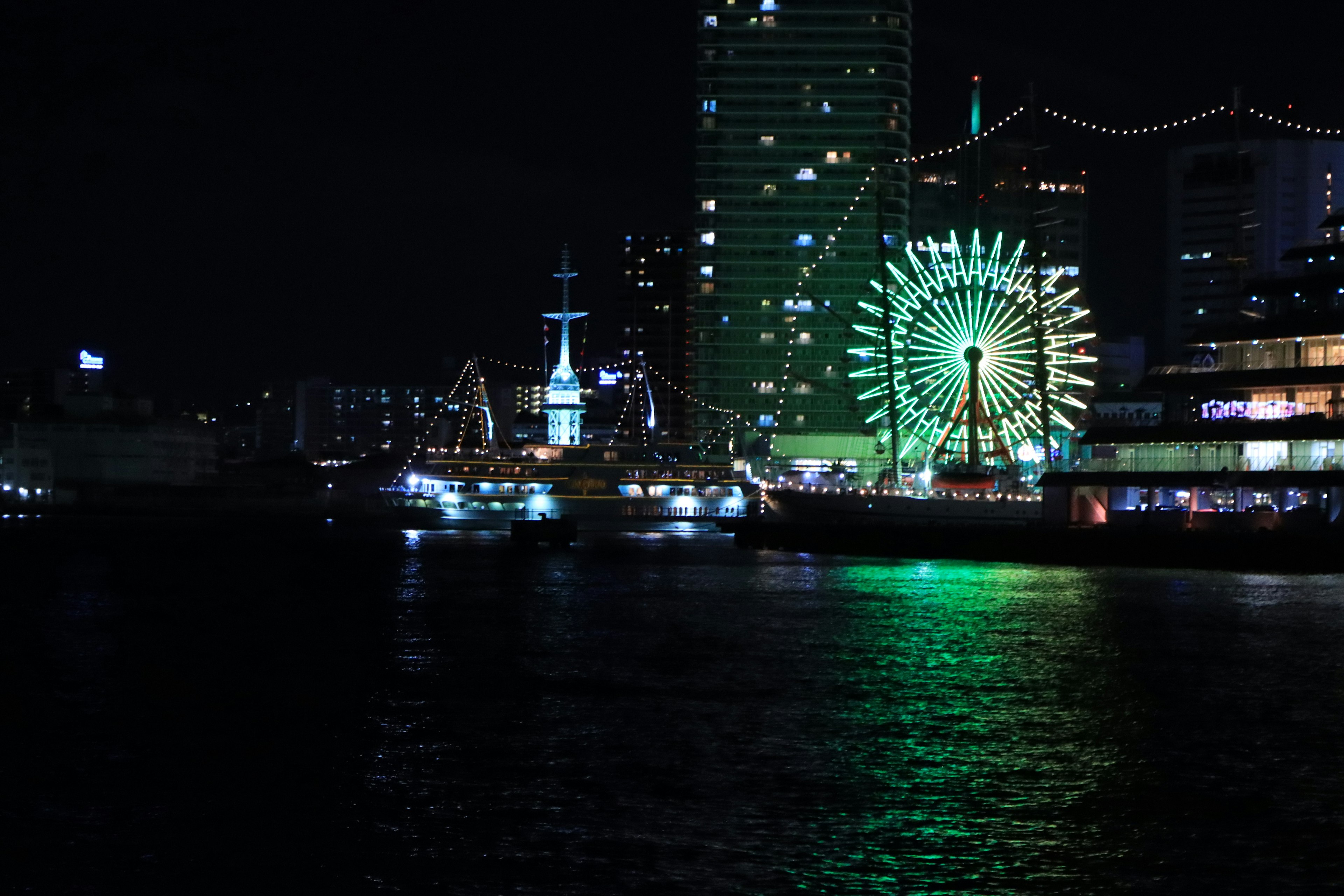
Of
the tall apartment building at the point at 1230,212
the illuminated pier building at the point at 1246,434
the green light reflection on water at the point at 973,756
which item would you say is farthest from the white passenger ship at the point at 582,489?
the green light reflection on water at the point at 973,756

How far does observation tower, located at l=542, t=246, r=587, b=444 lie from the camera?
135250mm

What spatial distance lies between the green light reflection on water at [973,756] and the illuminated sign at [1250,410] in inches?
1247

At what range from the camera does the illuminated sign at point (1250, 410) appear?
7106cm

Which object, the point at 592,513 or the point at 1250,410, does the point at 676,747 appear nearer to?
the point at 1250,410

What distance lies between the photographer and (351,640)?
38062mm

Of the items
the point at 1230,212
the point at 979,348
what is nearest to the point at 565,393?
the point at 979,348

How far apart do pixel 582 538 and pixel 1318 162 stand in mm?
119835

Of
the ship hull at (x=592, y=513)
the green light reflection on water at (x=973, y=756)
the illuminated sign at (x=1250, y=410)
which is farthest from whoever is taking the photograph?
the ship hull at (x=592, y=513)

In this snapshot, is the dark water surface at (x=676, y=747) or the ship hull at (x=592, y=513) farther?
the ship hull at (x=592, y=513)

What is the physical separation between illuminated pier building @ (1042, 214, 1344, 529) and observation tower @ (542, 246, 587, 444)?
2449 inches

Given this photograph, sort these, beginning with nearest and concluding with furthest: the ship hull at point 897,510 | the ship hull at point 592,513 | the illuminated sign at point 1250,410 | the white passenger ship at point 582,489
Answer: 1. the illuminated sign at point 1250,410
2. the ship hull at point 897,510
3. the ship hull at point 592,513
4. the white passenger ship at point 582,489

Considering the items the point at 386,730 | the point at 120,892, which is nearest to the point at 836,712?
the point at 386,730

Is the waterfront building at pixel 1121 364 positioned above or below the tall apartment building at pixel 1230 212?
below

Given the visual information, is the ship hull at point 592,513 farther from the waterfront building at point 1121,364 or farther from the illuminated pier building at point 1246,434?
the waterfront building at point 1121,364
